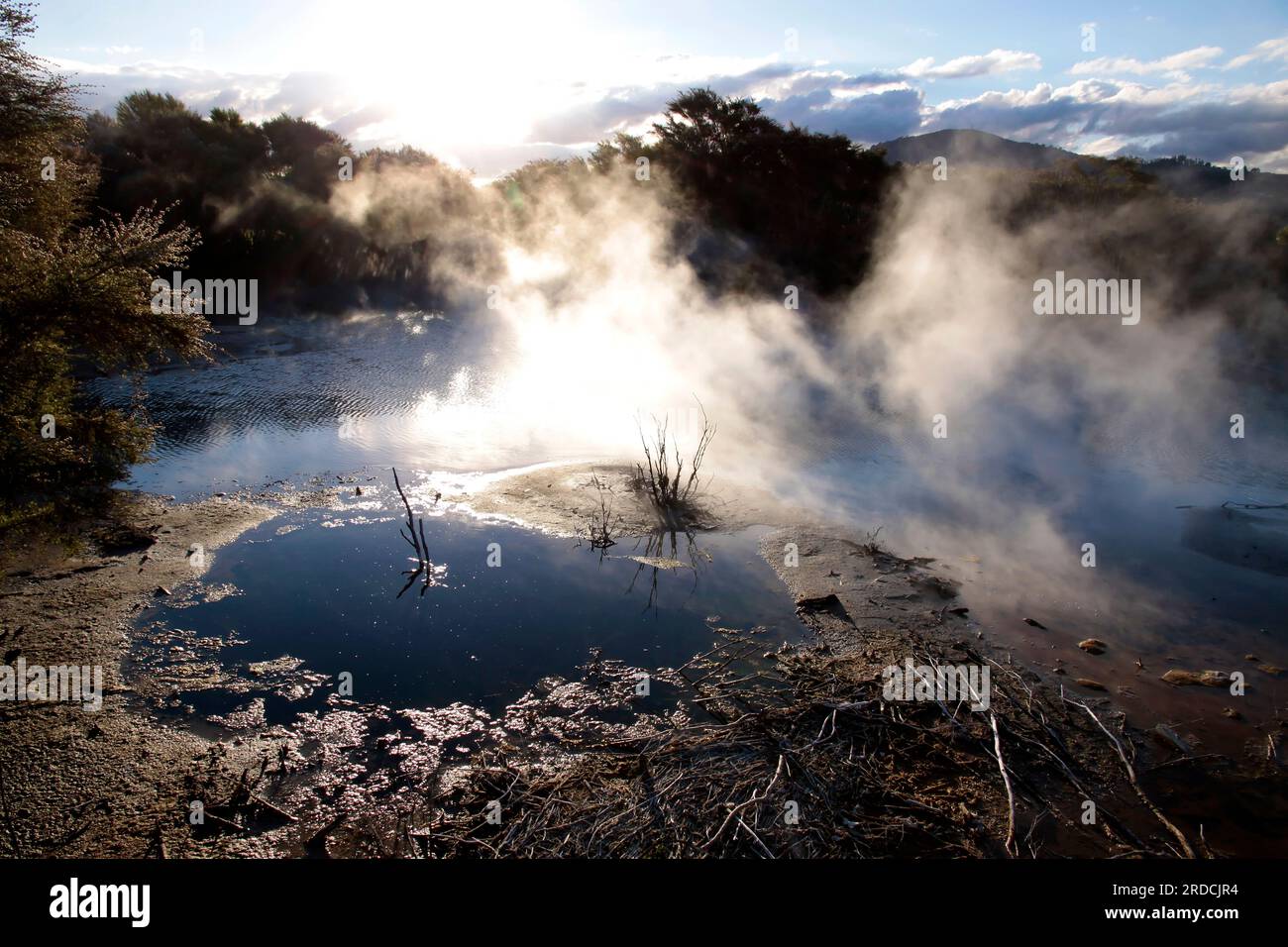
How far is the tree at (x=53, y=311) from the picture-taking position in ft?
19.1

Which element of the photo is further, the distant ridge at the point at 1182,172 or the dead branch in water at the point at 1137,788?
the distant ridge at the point at 1182,172

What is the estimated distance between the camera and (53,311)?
19.0 ft

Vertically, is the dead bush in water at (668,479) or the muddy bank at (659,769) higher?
the dead bush in water at (668,479)

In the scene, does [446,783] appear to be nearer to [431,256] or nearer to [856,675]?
[856,675]

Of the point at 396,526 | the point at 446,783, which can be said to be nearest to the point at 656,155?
the point at 396,526

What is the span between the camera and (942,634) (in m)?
4.98

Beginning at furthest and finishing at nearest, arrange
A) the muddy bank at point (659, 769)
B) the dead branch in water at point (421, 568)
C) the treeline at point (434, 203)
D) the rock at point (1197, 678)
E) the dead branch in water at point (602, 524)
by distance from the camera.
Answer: the treeline at point (434, 203) → the dead branch in water at point (602, 524) → the dead branch in water at point (421, 568) → the rock at point (1197, 678) → the muddy bank at point (659, 769)

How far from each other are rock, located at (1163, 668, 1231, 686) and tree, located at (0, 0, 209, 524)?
8067mm

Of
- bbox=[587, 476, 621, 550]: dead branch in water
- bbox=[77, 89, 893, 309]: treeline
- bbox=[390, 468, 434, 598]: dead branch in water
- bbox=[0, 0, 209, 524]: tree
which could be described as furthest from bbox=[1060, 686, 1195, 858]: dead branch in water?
bbox=[77, 89, 893, 309]: treeline

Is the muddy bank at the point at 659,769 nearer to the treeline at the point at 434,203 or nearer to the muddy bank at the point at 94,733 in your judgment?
the muddy bank at the point at 94,733

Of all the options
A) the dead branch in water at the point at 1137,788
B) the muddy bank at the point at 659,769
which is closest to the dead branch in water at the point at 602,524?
the muddy bank at the point at 659,769

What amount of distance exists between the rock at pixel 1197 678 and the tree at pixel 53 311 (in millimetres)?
8067

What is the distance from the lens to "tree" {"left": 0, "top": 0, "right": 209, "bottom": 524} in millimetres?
5824

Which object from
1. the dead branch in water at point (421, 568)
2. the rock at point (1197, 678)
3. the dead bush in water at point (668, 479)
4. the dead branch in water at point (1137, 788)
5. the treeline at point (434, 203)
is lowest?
the dead branch in water at point (1137, 788)
